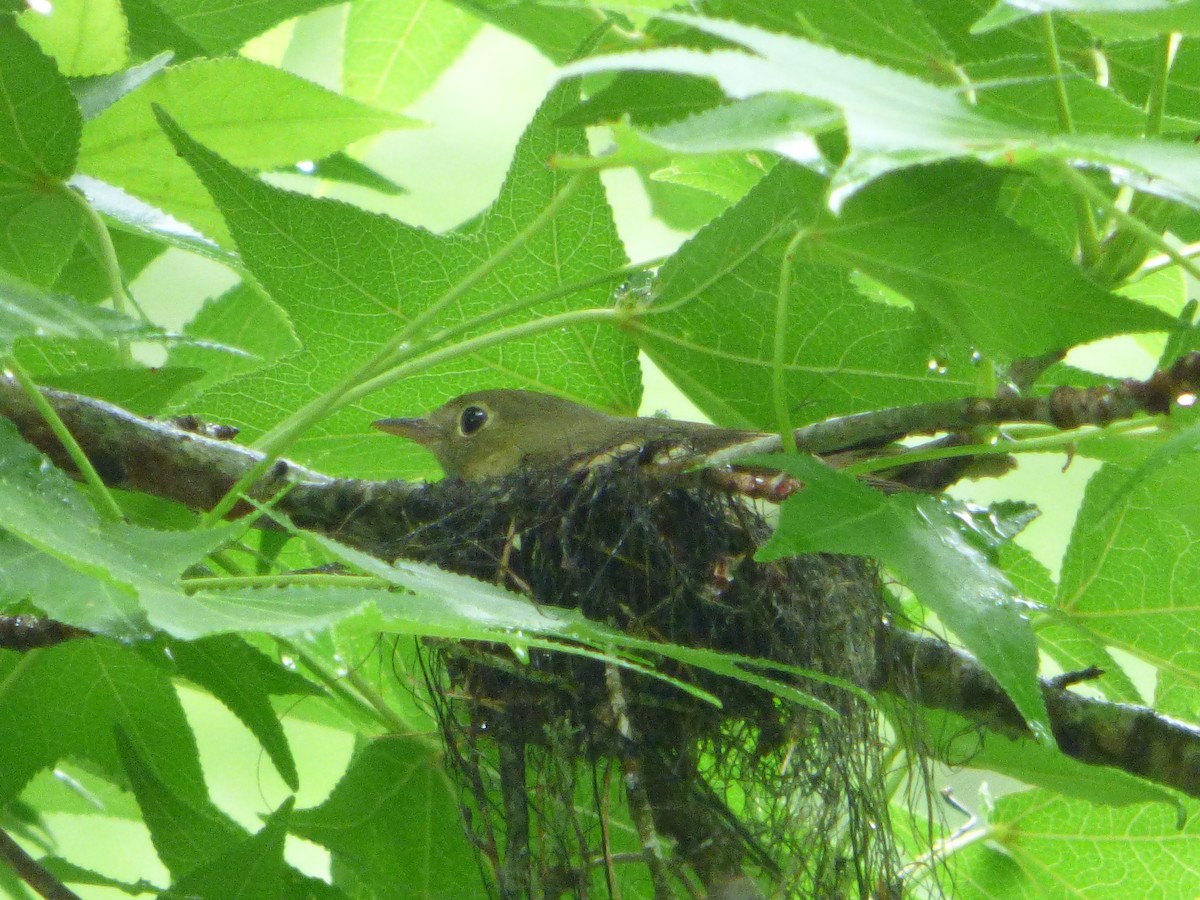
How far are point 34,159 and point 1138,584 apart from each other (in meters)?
2.27

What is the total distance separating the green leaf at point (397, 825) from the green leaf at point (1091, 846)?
3.79ft

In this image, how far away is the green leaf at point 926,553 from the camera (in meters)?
1.74

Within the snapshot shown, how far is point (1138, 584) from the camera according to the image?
8.95ft

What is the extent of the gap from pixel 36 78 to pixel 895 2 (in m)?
1.46

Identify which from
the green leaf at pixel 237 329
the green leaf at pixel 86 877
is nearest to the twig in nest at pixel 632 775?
the green leaf at pixel 86 877

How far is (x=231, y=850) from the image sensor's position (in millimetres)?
2408

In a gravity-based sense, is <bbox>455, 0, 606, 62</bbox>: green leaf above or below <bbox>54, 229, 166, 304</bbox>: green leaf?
above

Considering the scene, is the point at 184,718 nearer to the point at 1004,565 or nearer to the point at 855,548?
the point at 855,548

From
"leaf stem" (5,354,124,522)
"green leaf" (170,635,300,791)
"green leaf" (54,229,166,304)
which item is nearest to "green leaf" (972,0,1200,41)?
"leaf stem" (5,354,124,522)

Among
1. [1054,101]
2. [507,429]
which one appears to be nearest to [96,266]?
[507,429]

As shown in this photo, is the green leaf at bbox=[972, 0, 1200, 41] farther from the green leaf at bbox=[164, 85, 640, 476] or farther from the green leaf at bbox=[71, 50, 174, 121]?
the green leaf at bbox=[71, 50, 174, 121]

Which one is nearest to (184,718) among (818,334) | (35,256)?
(35,256)

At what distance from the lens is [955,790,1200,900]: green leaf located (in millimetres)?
2947

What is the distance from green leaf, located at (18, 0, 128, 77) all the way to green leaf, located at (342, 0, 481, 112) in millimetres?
1014
